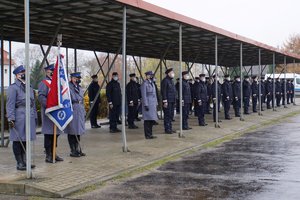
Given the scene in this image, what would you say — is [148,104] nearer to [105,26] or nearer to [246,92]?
[105,26]

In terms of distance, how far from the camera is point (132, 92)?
14547mm

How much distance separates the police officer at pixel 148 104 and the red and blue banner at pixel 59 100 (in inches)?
148

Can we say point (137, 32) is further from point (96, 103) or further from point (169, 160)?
point (169, 160)

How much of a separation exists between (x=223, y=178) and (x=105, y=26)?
21.1 feet

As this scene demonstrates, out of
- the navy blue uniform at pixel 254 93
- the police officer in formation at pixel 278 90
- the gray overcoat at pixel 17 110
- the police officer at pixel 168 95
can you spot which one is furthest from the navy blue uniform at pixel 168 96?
the police officer in formation at pixel 278 90

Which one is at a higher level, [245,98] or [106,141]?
[245,98]

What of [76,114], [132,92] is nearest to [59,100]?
[76,114]

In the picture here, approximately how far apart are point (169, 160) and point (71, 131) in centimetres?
217

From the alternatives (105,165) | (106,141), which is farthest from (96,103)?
(105,165)

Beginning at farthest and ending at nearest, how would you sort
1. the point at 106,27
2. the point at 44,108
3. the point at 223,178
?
the point at 106,27, the point at 44,108, the point at 223,178

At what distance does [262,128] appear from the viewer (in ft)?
51.0

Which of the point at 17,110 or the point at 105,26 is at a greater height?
the point at 105,26

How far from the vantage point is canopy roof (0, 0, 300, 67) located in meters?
9.36

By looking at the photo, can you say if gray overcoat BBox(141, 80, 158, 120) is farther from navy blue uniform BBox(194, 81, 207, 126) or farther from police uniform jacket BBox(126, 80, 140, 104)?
navy blue uniform BBox(194, 81, 207, 126)
